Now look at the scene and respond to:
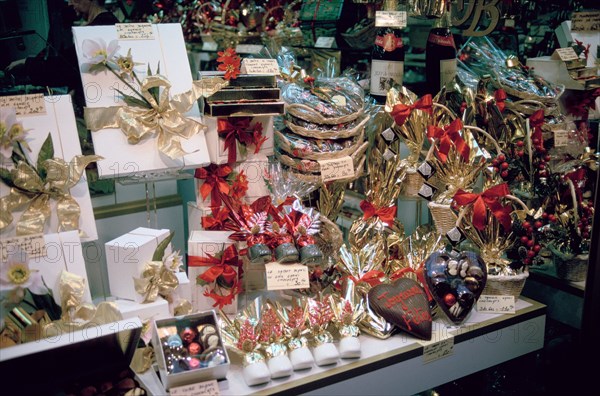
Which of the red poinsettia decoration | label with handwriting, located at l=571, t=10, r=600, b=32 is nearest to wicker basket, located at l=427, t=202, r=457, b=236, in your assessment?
the red poinsettia decoration

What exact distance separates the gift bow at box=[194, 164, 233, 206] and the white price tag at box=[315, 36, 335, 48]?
1.36 metres

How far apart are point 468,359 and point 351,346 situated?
0.50m

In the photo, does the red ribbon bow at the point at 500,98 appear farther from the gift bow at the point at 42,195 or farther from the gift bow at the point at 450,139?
the gift bow at the point at 42,195

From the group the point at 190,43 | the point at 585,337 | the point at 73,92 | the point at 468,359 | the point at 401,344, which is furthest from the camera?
the point at 190,43

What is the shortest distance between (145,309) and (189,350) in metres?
0.28

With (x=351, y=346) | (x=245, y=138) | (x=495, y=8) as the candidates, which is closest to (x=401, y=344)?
(x=351, y=346)

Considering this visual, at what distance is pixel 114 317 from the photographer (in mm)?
1766

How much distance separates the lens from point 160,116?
209 centimetres

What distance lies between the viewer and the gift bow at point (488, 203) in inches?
83.0

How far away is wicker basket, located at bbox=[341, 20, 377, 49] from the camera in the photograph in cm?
303

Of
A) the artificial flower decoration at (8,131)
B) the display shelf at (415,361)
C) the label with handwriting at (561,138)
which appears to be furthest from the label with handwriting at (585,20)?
the artificial flower decoration at (8,131)

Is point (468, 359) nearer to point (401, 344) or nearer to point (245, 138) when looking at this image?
point (401, 344)

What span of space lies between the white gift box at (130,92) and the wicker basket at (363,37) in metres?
1.14

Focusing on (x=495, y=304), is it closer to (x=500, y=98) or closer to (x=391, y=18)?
(x=500, y=98)
